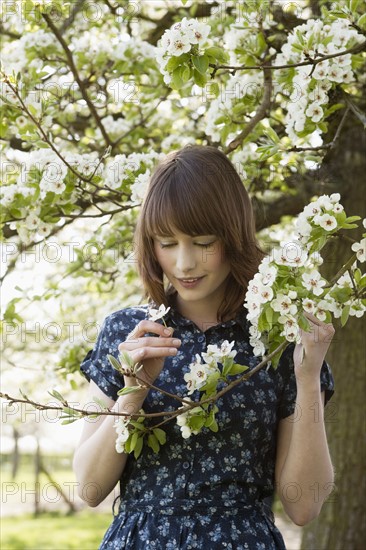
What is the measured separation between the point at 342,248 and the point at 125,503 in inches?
83.1

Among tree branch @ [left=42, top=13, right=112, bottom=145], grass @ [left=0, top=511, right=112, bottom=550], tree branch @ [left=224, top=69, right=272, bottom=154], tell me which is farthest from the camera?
grass @ [left=0, top=511, right=112, bottom=550]

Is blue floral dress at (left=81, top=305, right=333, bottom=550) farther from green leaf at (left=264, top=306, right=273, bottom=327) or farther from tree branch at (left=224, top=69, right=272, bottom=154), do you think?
tree branch at (left=224, top=69, right=272, bottom=154)

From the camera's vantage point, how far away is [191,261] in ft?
6.02

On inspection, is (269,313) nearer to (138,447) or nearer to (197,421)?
(197,421)

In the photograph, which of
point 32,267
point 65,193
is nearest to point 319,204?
point 65,193

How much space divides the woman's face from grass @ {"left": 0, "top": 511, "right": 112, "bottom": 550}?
709 cm

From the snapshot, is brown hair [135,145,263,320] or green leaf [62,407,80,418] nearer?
green leaf [62,407,80,418]

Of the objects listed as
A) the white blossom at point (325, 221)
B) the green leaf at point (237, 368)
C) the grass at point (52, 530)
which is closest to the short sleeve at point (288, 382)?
the green leaf at point (237, 368)

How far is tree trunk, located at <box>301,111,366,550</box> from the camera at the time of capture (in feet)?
12.5

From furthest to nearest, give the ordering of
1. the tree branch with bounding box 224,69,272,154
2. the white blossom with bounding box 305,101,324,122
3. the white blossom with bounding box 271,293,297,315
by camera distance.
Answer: the tree branch with bounding box 224,69,272,154, the white blossom with bounding box 305,101,324,122, the white blossom with bounding box 271,293,297,315

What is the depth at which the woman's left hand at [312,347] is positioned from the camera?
162 centimetres

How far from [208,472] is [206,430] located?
0.10m

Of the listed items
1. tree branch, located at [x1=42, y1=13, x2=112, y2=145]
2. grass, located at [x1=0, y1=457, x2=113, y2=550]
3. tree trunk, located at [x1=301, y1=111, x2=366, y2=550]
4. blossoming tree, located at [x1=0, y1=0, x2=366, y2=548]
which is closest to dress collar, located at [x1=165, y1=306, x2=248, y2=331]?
blossoming tree, located at [x1=0, y1=0, x2=366, y2=548]

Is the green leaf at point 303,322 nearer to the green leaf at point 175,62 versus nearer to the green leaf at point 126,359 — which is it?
the green leaf at point 126,359
